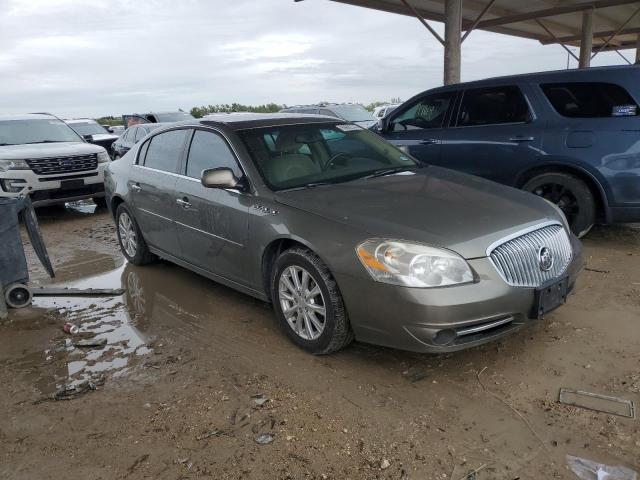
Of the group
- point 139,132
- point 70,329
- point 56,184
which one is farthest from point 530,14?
point 70,329

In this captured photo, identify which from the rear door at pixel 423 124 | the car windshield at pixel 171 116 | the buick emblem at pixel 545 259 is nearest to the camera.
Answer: the buick emblem at pixel 545 259

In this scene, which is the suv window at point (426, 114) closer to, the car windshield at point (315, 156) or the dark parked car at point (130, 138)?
the car windshield at point (315, 156)

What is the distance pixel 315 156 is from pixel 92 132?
14.9 m

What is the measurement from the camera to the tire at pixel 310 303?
337 cm

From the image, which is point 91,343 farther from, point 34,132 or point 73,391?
point 34,132

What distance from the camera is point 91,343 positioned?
13.5 ft

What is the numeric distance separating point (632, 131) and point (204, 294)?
4.38 meters

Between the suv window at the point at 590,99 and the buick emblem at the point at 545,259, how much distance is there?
9.17 ft

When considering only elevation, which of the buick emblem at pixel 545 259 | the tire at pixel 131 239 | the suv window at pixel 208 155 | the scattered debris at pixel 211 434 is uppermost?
the suv window at pixel 208 155

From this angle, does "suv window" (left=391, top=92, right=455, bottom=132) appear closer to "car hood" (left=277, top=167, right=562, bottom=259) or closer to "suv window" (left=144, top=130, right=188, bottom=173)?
"car hood" (left=277, top=167, right=562, bottom=259)

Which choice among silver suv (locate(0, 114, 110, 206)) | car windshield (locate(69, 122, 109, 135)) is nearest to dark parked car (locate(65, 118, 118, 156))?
car windshield (locate(69, 122, 109, 135))

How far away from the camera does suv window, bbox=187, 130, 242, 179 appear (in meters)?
4.29

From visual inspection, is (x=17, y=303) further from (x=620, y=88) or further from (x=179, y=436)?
(x=620, y=88)

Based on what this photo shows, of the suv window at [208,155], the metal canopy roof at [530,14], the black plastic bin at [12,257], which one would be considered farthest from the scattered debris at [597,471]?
the metal canopy roof at [530,14]
